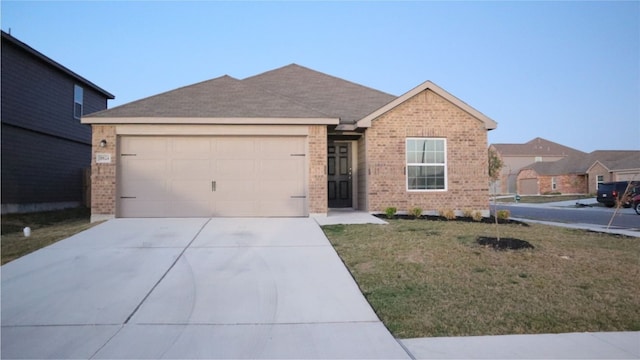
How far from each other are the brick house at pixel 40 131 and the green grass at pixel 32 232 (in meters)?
1.55

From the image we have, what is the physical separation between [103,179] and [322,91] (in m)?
8.64

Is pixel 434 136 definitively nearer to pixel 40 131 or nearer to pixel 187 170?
pixel 187 170

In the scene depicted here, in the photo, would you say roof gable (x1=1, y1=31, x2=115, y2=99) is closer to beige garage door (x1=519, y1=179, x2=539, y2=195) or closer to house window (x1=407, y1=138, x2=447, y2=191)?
house window (x1=407, y1=138, x2=447, y2=191)

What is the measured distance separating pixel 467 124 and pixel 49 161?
15729 mm

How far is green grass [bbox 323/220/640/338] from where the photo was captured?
512 centimetres

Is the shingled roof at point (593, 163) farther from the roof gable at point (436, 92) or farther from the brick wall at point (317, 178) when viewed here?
the brick wall at point (317, 178)

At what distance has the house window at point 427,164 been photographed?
13.4 m

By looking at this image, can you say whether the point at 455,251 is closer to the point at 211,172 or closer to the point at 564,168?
the point at 211,172

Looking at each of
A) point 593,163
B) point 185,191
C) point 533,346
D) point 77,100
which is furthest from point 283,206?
point 593,163

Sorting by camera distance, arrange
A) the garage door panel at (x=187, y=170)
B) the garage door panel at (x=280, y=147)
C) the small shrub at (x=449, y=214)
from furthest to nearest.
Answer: the small shrub at (x=449, y=214) → the garage door panel at (x=280, y=147) → the garage door panel at (x=187, y=170)

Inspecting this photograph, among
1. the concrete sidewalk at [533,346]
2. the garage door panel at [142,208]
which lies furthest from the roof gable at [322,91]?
the concrete sidewalk at [533,346]

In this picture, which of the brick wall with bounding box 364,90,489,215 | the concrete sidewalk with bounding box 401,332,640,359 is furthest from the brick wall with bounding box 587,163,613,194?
the concrete sidewalk with bounding box 401,332,640,359

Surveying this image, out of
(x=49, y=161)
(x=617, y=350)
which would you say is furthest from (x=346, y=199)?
(x=49, y=161)

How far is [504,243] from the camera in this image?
842 centimetres
